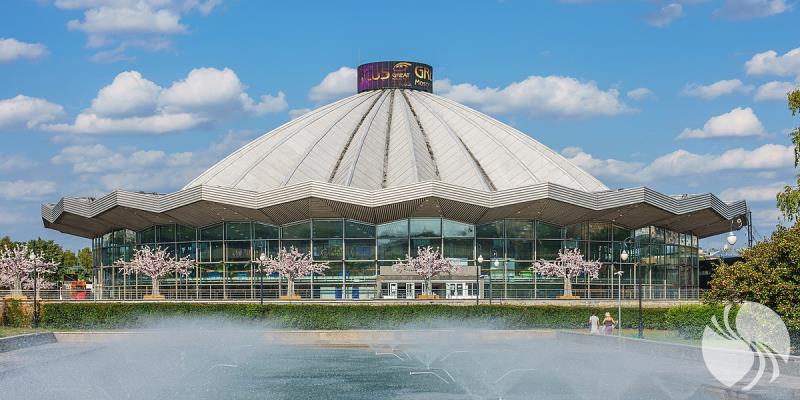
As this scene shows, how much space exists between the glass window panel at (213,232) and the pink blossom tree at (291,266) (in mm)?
5641

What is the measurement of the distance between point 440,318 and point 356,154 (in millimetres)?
40883

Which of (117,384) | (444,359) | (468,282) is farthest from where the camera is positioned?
(468,282)

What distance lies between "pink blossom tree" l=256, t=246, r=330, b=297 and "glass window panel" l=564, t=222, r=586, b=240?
1964 cm

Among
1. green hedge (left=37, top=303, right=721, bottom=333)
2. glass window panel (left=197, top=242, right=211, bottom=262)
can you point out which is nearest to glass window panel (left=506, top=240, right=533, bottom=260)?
glass window panel (left=197, top=242, right=211, bottom=262)

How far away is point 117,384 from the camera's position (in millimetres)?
29531

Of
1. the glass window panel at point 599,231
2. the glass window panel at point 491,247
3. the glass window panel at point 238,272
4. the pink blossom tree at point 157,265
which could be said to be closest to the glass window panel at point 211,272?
the glass window panel at point 238,272

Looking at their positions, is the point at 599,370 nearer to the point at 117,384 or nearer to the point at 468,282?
the point at 117,384

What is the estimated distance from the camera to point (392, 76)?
4454 inches

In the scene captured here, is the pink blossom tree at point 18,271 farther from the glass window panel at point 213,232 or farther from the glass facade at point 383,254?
the glass window panel at point 213,232

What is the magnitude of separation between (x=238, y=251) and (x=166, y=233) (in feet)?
24.9

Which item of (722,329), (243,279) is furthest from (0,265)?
(722,329)

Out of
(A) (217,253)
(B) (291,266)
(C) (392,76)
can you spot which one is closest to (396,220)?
(B) (291,266)

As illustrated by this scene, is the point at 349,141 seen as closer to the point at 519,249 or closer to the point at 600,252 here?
the point at 519,249

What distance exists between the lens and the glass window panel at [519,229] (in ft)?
273
